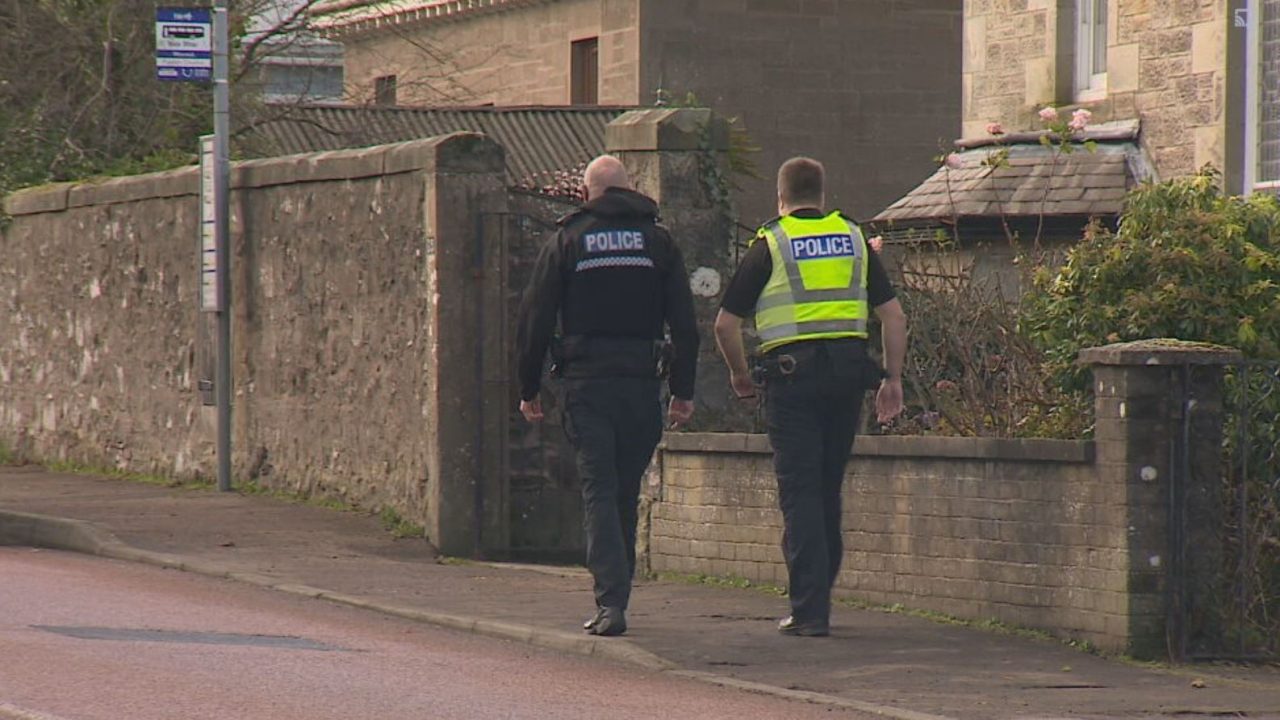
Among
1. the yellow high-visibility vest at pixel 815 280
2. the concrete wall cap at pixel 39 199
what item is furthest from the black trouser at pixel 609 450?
the concrete wall cap at pixel 39 199

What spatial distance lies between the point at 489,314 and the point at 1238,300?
478 cm

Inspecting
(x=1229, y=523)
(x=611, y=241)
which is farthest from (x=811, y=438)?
(x=1229, y=523)

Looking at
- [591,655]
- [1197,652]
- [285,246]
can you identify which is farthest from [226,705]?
[285,246]

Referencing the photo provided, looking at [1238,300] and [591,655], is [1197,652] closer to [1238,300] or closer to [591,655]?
[1238,300]

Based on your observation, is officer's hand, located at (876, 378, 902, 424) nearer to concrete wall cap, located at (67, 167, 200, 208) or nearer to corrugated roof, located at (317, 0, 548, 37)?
concrete wall cap, located at (67, 167, 200, 208)

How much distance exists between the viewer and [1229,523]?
9.84 m

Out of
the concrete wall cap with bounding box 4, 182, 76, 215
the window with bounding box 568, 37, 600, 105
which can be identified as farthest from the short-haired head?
the window with bounding box 568, 37, 600, 105

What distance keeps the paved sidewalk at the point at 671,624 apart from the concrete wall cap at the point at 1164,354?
1.19 metres

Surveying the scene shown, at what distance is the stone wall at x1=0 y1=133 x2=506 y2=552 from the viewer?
13.7m

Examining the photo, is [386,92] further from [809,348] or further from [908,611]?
[809,348]

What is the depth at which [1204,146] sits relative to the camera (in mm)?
16844

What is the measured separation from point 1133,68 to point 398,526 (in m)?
6.80

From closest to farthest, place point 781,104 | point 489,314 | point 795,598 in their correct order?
point 795,598 < point 489,314 < point 781,104

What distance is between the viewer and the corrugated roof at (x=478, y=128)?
79.1ft
